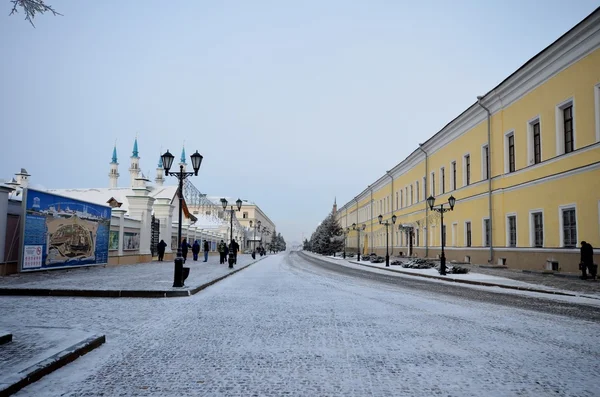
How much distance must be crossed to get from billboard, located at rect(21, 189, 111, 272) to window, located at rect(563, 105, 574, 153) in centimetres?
2229

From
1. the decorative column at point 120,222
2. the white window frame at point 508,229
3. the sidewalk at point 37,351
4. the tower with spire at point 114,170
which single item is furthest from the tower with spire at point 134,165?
the sidewalk at point 37,351

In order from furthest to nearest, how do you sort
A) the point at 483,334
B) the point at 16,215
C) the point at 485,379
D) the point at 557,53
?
the point at 557,53, the point at 16,215, the point at 483,334, the point at 485,379

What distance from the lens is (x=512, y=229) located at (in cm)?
2622

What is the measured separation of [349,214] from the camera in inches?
3740

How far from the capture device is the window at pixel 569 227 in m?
20.3

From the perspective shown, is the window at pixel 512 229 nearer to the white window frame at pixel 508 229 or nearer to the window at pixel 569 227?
the white window frame at pixel 508 229

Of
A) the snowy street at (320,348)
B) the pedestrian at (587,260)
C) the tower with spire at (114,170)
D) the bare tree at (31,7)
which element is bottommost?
the snowy street at (320,348)

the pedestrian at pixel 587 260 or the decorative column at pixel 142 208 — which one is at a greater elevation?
the decorative column at pixel 142 208

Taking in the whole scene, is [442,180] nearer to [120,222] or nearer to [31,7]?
[120,222]

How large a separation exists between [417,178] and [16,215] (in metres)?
37.4

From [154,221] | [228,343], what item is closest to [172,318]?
[228,343]

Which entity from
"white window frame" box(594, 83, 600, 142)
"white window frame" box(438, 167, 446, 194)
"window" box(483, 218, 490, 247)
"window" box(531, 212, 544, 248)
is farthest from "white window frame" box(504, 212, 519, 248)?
"white window frame" box(438, 167, 446, 194)

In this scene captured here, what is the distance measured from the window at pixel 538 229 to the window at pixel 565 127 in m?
3.38

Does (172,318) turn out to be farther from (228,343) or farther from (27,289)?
(27,289)
